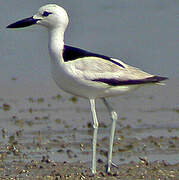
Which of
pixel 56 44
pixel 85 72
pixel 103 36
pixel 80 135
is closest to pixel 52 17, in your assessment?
pixel 56 44

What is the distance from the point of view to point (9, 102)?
14.2 m

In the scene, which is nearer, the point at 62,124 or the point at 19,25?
the point at 19,25

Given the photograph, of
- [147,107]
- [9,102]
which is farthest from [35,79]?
[147,107]

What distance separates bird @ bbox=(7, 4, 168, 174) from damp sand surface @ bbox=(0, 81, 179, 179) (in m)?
0.50

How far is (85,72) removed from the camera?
10203mm

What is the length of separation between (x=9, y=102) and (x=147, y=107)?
93.5 inches

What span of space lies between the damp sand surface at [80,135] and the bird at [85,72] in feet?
1.65

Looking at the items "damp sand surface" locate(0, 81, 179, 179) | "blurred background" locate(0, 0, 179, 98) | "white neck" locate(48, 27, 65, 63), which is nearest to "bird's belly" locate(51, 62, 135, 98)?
"white neck" locate(48, 27, 65, 63)

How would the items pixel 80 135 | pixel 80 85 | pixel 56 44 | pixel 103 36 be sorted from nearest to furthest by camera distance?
1. pixel 80 85
2. pixel 56 44
3. pixel 80 135
4. pixel 103 36

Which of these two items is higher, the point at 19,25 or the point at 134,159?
the point at 19,25

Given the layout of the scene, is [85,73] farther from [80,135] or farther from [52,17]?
[80,135]

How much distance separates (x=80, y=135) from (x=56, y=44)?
2139 mm

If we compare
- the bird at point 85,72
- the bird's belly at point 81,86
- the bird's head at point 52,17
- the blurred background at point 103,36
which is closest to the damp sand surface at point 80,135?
the bird at point 85,72

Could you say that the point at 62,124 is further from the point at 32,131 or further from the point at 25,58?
the point at 25,58
